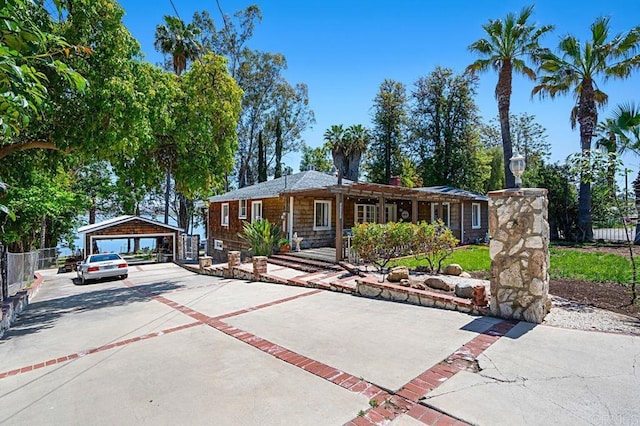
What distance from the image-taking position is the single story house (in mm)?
13211

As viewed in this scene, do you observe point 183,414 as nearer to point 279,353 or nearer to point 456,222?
point 279,353

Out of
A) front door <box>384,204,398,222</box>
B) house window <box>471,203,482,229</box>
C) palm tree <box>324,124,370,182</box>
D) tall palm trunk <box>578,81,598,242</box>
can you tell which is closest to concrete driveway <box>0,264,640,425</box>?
front door <box>384,204,398,222</box>

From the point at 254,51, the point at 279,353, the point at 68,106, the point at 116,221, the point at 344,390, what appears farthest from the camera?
the point at 254,51

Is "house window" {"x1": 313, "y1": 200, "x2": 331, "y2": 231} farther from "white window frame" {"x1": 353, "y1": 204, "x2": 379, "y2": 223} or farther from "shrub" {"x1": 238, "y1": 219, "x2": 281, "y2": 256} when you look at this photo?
"shrub" {"x1": 238, "y1": 219, "x2": 281, "y2": 256}

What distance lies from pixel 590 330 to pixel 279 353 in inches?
186

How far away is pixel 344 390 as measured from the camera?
11.3ft

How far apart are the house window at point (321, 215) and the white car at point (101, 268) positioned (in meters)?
9.25

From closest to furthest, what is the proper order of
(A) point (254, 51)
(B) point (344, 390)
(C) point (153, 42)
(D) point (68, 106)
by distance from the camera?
(B) point (344, 390)
(D) point (68, 106)
(C) point (153, 42)
(A) point (254, 51)

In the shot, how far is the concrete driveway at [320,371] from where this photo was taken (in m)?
3.05

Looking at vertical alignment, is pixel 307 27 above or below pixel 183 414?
above

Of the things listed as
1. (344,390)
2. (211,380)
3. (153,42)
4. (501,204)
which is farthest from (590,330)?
(153,42)

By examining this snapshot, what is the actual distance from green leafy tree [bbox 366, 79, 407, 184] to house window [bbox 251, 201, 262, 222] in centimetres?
2009

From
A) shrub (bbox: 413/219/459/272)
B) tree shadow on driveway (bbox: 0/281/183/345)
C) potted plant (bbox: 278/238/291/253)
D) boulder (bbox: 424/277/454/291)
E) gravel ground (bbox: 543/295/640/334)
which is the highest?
shrub (bbox: 413/219/459/272)

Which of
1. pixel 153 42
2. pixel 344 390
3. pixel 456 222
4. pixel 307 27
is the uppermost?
pixel 153 42
